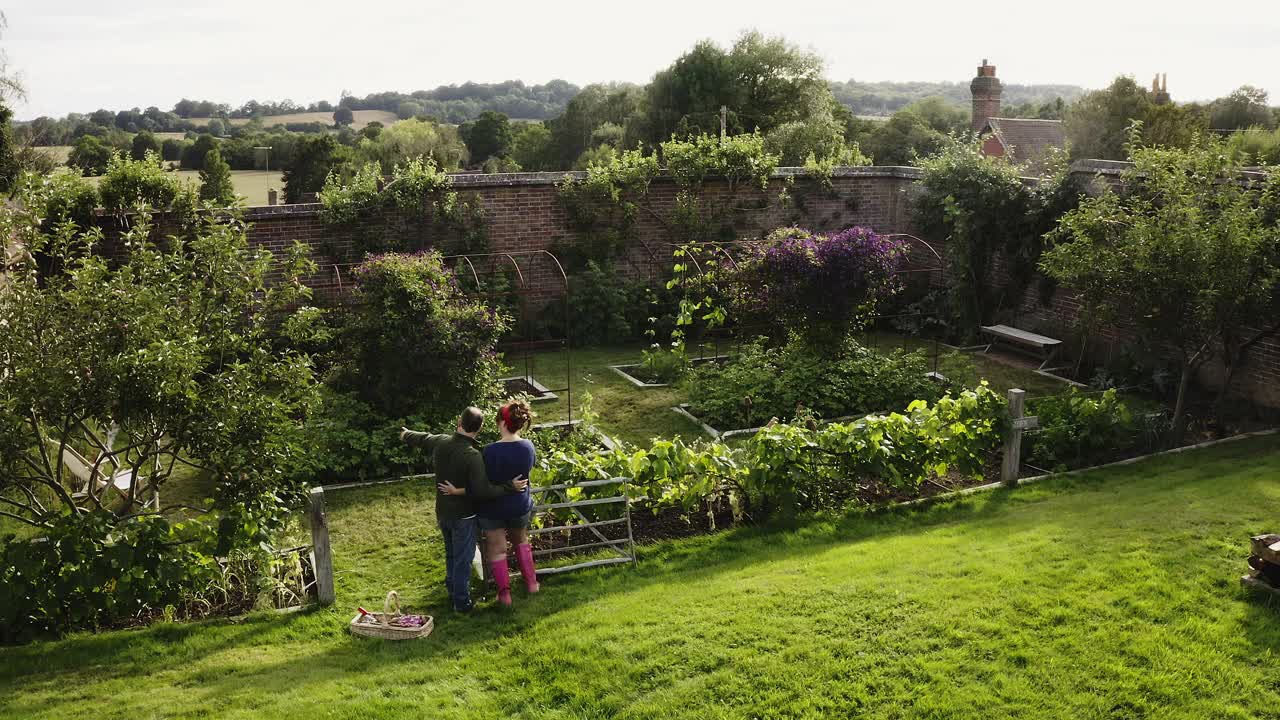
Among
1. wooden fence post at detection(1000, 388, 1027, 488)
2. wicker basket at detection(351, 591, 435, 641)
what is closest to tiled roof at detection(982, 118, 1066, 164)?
wooden fence post at detection(1000, 388, 1027, 488)

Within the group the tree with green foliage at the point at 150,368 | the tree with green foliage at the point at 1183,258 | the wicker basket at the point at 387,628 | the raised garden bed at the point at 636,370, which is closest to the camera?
the tree with green foliage at the point at 150,368

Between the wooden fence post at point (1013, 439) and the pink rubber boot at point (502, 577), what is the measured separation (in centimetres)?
471

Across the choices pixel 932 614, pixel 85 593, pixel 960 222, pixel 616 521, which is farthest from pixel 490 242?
pixel 932 614

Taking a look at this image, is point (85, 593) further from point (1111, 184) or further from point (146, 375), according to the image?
point (1111, 184)

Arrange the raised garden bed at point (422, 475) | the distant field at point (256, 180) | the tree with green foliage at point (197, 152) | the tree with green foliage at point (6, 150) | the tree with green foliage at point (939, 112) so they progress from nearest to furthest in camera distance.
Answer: the raised garden bed at point (422, 475)
the tree with green foliage at point (6, 150)
the distant field at point (256, 180)
the tree with green foliage at point (197, 152)
the tree with green foliage at point (939, 112)

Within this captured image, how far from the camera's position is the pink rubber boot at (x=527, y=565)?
255 inches

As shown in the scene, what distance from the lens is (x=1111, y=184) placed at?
13.0 metres

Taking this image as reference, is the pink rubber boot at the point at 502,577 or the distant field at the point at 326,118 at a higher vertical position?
the distant field at the point at 326,118

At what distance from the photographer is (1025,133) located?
104 feet

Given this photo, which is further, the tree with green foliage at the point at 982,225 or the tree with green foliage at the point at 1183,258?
the tree with green foliage at the point at 982,225

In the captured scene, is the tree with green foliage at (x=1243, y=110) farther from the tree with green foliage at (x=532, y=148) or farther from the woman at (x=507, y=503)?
the woman at (x=507, y=503)

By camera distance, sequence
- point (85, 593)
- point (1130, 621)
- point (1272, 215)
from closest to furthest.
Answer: point (1130, 621)
point (85, 593)
point (1272, 215)

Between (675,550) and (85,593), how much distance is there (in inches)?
153

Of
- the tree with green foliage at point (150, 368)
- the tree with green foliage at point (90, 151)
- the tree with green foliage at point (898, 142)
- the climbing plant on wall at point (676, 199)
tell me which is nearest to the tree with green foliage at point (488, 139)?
the tree with green foliage at point (898, 142)
